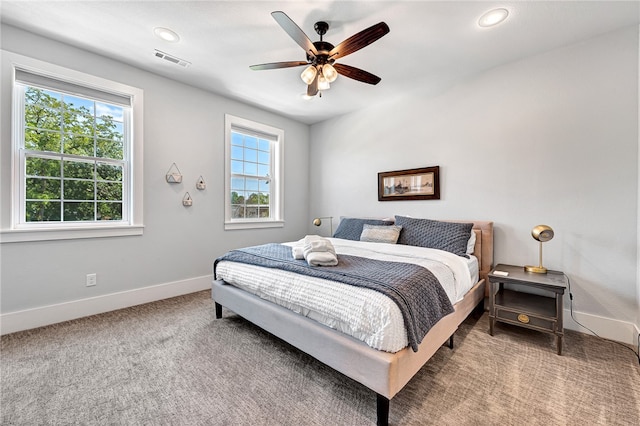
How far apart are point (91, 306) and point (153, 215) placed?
109 cm

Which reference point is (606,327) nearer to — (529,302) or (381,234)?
(529,302)

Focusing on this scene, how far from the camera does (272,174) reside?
4.44 meters

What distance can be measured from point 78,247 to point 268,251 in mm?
1947

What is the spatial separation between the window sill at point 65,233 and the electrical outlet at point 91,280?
412 millimetres

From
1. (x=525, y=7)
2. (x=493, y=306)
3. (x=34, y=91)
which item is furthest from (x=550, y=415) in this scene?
(x=34, y=91)

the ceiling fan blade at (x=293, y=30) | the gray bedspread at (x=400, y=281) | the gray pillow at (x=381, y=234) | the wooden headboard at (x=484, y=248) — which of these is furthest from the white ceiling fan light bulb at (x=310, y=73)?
the wooden headboard at (x=484, y=248)

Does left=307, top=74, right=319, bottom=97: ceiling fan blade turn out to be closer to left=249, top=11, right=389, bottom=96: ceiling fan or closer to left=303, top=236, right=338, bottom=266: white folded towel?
left=249, top=11, right=389, bottom=96: ceiling fan

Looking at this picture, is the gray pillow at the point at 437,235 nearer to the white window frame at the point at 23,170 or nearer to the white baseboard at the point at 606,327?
the white baseboard at the point at 606,327

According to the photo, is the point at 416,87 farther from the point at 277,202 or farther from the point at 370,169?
the point at 277,202

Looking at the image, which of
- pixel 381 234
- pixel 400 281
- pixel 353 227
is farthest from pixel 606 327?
pixel 353 227

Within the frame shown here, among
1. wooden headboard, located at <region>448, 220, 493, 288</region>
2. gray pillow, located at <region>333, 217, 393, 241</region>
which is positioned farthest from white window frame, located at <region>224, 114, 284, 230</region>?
wooden headboard, located at <region>448, 220, 493, 288</region>

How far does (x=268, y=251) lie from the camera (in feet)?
8.34

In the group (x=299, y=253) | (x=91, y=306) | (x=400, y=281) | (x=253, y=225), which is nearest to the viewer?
(x=400, y=281)

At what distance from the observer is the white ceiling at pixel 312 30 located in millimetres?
2016
